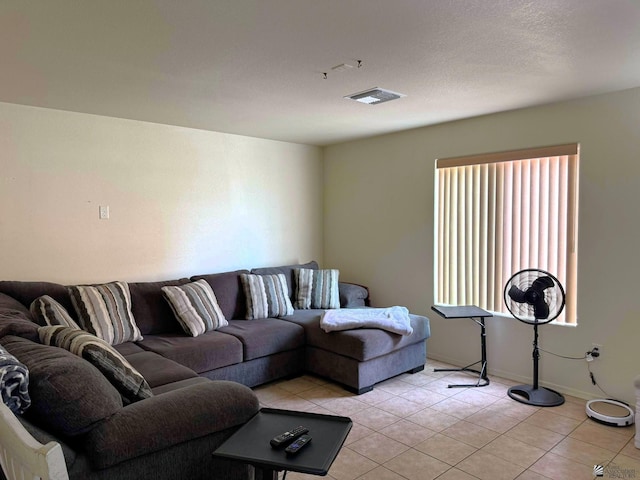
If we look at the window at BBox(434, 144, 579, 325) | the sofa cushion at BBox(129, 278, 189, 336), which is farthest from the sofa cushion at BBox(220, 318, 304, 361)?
the window at BBox(434, 144, 579, 325)

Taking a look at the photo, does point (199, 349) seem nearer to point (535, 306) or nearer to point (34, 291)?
point (34, 291)

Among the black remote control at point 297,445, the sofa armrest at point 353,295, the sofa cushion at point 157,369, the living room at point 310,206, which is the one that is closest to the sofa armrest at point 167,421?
the black remote control at point 297,445

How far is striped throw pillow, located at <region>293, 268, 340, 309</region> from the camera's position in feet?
14.8

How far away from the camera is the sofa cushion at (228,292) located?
404cm

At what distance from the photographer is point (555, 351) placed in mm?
3527

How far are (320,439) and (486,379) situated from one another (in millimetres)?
2620

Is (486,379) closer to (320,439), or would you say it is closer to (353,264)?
(353,264)

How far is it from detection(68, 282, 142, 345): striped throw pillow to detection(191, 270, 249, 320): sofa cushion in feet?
2.54

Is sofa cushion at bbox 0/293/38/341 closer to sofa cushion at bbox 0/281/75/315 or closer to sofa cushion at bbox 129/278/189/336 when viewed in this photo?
sofa cushion at bbox 0/281/75/315

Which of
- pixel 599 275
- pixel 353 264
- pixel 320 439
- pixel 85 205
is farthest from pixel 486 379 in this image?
Answer: pixel 85 205

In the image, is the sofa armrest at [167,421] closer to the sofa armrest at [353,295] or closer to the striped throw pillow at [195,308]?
the striped throw pillow at [195,308]

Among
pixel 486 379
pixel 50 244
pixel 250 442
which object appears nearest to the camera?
pixel 250 442

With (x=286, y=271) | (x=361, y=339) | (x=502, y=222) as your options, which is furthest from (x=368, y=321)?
(x=502, y=222)

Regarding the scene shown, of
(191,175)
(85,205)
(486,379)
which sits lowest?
(486,379)
